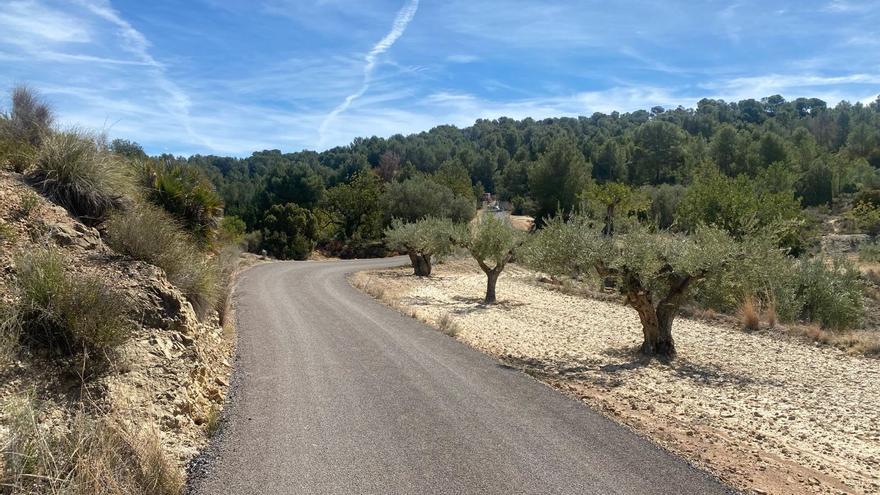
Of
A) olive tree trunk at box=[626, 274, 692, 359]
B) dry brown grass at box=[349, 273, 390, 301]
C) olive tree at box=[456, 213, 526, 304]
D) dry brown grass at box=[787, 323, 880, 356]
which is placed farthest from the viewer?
olive tree at box=[456, 213, 526, 304]

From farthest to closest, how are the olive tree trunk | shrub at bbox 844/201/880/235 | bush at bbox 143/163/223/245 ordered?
shrub at bbox 844/201/880/235, bush at bbox 143/163/223/245, the olive tree trunk

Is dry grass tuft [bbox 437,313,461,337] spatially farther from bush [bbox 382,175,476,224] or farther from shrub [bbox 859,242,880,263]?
bush [bbox 382,175,476,224]

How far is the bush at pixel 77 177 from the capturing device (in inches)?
425

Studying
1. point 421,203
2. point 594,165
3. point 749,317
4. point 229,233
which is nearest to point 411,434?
point 749,317

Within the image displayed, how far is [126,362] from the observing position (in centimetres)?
703

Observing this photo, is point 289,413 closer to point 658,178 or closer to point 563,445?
point 563,445

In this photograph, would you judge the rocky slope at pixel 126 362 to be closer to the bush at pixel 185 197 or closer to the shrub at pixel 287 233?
the bush at pixel 185 197

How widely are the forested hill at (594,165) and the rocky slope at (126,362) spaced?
11523mm

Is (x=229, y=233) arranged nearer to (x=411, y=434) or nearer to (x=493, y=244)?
(x=493, y=244)

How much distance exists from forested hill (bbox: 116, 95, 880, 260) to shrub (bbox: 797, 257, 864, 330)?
26.8 meters

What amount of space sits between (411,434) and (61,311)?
4414 mm

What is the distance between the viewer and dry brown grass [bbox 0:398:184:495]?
455 cm

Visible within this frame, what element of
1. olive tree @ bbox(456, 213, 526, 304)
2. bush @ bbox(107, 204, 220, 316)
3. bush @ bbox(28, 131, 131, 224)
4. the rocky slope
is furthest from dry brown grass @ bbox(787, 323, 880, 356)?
bush @ bbox(28, 131, 131, 224)

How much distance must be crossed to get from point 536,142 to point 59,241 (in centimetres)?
12165
